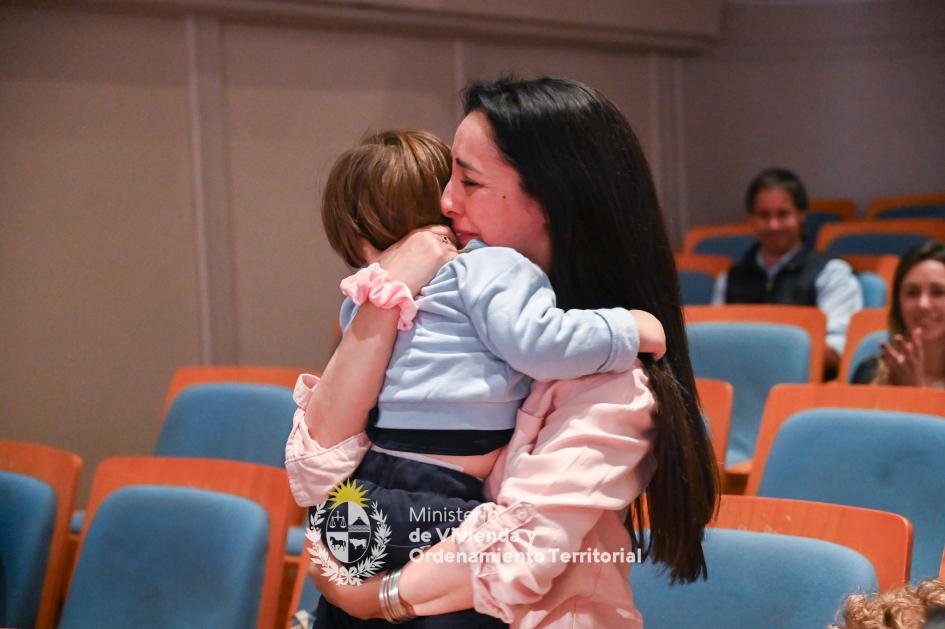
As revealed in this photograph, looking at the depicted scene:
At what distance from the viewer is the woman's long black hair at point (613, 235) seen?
106 cm

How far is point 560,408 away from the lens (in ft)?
3.45

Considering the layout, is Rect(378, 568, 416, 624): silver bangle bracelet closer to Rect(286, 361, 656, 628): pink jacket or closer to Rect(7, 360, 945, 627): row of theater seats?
Rect(286, 361, 656, 628): pink jacket

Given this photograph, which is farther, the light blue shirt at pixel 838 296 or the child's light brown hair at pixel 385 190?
the light blue shirt at pixel 838 296

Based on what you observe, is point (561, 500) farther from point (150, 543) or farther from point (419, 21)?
point (419, 21)

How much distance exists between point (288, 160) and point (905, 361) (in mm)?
2740

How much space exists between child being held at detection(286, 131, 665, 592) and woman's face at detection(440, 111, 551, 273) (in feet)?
0.10

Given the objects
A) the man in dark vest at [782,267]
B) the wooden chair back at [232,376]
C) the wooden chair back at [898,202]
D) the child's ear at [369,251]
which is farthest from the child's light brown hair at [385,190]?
the wooden chair back at [898,202]

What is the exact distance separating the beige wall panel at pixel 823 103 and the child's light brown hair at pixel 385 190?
227 inches

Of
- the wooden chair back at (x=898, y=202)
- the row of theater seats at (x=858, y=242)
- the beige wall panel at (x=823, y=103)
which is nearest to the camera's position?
the row of theater seats at (x=858, y=242)

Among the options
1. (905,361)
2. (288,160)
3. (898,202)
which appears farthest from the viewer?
(898,202)

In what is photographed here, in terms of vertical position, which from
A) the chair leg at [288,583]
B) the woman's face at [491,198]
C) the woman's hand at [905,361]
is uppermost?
the woman's face at [491,198]

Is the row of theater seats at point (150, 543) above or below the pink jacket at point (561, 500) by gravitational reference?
below

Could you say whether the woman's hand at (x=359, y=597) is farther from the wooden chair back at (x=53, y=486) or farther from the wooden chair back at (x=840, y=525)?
the wooden chair back at (x=53, y=486)

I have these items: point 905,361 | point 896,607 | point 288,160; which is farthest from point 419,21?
point 896,607
